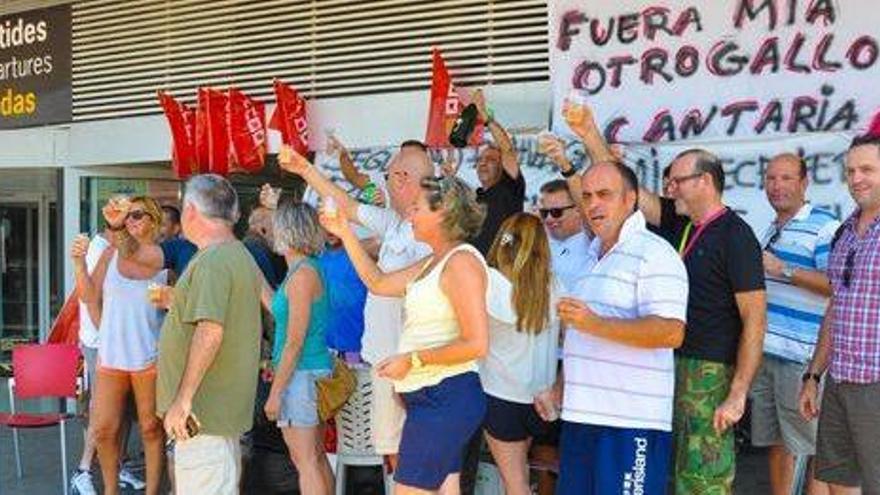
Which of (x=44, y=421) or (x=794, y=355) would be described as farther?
(x=44, y=421)

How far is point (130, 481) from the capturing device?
6.78m

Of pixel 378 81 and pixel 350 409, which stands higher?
pixel 378 81

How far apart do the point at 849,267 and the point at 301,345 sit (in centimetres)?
237

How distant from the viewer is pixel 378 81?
8188 mm

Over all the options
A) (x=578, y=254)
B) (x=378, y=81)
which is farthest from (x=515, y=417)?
(x=378, y=81)

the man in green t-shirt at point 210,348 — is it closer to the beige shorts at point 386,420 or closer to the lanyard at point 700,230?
the beige shorts at point 386,420

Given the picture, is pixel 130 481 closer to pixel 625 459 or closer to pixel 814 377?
pixel 625 459

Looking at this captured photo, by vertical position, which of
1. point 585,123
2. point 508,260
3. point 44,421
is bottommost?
point 44,421

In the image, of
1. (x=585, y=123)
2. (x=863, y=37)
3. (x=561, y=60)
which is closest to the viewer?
(x=585, y=123)

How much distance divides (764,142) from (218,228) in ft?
11.3

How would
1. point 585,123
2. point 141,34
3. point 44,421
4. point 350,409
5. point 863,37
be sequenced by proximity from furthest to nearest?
point 141,34 < point 44,421 < point 863,37 < point 350,409 < point 585,123

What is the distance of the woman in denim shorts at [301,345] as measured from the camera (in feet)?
15.8

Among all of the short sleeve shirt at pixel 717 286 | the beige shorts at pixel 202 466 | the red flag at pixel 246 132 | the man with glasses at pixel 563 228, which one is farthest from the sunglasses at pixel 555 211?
the red flag at pixel 246 132

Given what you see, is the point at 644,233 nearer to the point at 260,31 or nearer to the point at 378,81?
the point at 378,81
